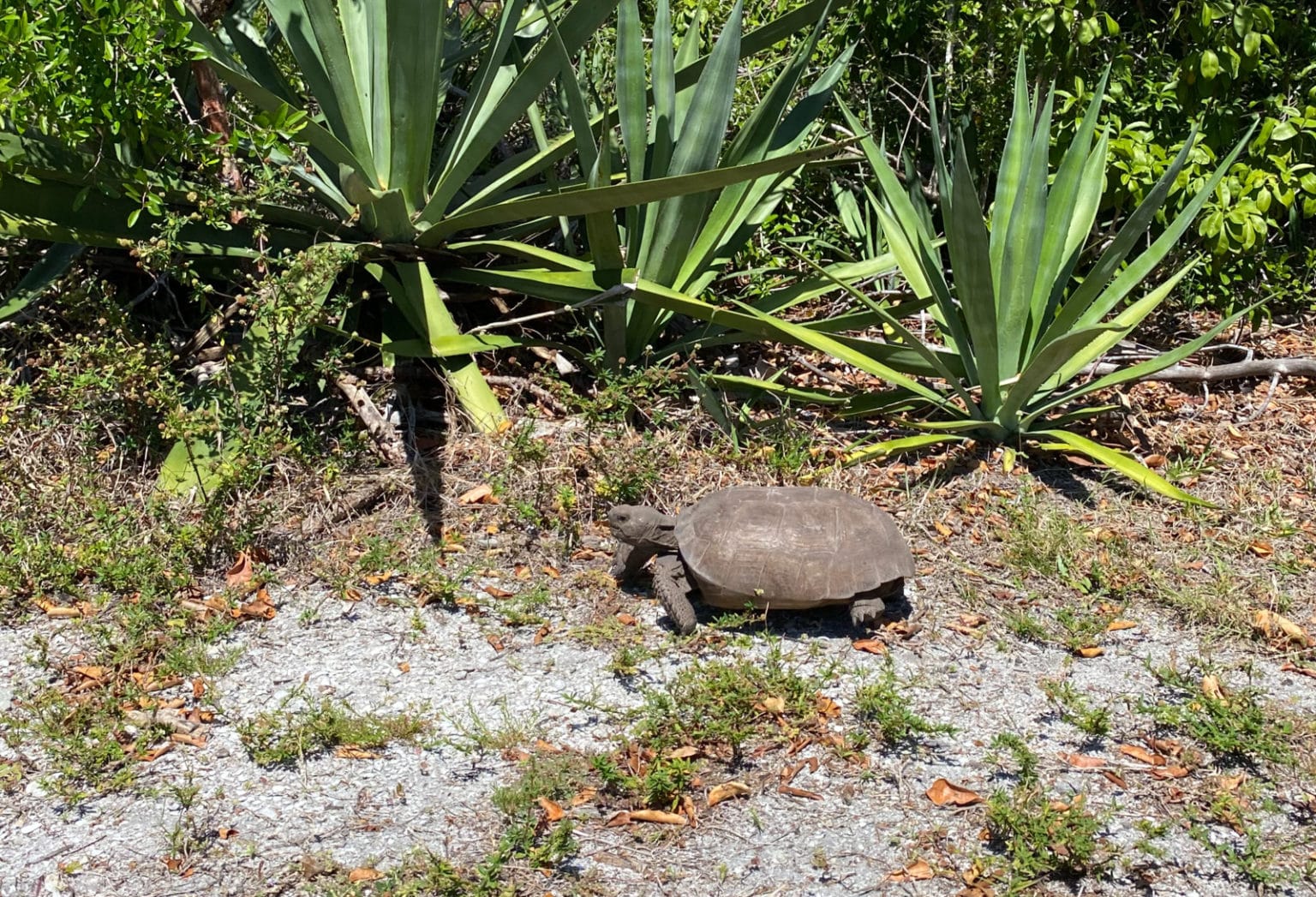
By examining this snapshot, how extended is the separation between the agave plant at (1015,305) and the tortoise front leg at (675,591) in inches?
44.3

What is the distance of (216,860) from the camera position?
106 inches

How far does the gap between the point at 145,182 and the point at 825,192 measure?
3.54 metres

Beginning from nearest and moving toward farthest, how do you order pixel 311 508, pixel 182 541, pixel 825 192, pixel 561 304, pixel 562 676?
pixel 562 676, pixel 182 541, pixel 311 508, pixel 561 304, pixel 825 192

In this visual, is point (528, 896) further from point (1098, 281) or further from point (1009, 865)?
point (1098, 281)

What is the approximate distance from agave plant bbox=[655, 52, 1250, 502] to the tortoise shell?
960 mm

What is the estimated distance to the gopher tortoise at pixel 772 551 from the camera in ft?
11.4

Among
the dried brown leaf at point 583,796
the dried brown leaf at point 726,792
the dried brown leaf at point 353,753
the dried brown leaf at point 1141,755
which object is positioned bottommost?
the dried brown leaf at point 1141,755

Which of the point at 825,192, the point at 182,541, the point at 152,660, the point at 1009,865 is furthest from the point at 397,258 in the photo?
the point at 1009,865

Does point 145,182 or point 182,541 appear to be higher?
point 145,182

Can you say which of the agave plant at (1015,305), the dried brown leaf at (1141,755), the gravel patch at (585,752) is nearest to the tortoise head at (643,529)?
the gravel patch at (585,752)

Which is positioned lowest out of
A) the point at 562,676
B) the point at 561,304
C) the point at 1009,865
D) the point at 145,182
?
the point at 1009,865

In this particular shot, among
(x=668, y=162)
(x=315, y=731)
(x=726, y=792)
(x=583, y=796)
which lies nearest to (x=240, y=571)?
(x=315, y=731)

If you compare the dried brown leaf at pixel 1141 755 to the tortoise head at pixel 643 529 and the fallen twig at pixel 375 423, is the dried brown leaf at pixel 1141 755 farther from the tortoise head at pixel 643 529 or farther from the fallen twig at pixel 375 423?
the fallen twig at pixel 375 423

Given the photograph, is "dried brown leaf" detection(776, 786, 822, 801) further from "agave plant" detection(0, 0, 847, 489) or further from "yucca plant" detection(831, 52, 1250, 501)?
"agave plant" detection(0, 0, 847, 489)
